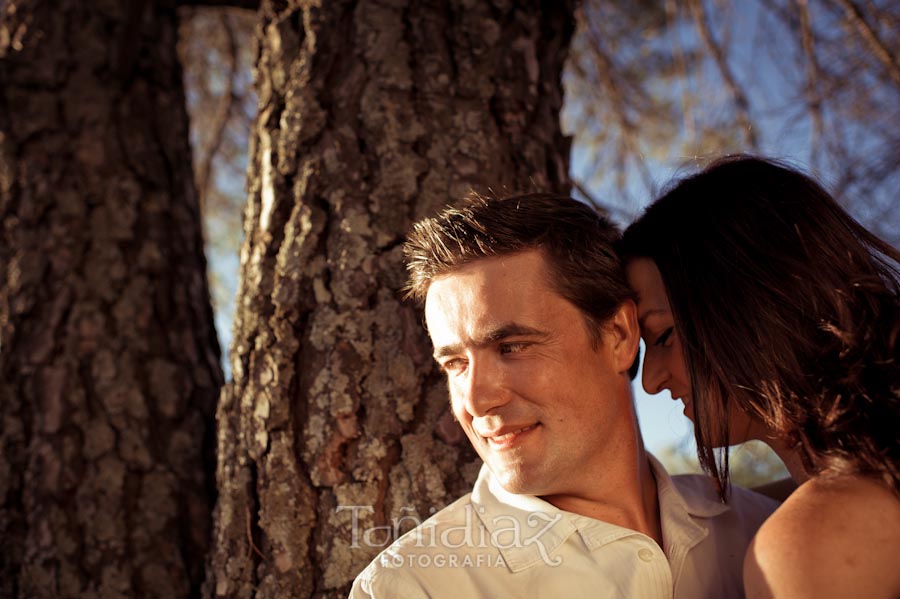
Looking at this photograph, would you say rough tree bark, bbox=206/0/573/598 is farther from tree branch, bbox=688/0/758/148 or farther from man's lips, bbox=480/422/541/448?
tree branch, bbox=688/0/758/148

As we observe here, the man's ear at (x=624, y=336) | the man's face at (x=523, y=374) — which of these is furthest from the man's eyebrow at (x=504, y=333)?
the man's ear at (x=624, y=336)

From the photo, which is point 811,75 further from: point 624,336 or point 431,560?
point 431,560

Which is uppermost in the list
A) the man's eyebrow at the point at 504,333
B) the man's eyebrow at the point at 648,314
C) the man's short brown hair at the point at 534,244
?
the man's short brown hair at the point at 534,244

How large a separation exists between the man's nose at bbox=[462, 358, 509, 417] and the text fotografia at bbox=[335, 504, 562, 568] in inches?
8.7

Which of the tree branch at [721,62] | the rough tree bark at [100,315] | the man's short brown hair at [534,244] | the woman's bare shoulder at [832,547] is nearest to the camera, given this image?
the woman's bare shoulder at [832,547]

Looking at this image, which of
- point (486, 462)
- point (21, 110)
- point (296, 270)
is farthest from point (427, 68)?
point (21, 110)

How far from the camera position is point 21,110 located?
8.77 ft

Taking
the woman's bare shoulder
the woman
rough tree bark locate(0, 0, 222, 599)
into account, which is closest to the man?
the woman

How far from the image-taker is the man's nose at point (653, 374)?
2.00m

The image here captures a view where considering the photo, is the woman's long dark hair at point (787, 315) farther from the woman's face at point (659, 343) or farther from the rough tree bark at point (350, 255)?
the rough tree bark at point (350, 255)

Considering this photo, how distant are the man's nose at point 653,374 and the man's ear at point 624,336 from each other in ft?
0.12

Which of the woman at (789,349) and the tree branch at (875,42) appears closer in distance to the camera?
the woman at (789,349)

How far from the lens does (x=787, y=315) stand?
5.88ft

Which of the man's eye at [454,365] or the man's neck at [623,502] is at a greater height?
the man's eye at [454,365]
